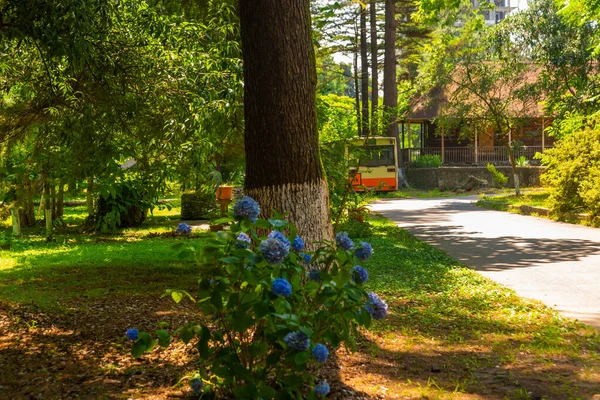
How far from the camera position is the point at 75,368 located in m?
5.15

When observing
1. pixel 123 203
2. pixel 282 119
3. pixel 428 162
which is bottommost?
pixel 123 203

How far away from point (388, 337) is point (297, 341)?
3065 mm

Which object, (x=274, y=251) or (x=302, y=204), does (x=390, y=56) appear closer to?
(x=302, y=204)

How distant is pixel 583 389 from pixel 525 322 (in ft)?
7.29

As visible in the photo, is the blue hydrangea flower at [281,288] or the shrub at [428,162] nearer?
the blue hydrangea flower at [281,288]

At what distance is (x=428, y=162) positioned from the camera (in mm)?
43906

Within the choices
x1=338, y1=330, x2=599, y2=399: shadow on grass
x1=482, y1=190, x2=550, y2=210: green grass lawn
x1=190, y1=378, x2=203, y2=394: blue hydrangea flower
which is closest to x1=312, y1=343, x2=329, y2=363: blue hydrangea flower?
x1=190, y1=378, x2=203, y2=394: blue hydrangea flower

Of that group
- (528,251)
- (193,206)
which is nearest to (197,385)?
(528,251)

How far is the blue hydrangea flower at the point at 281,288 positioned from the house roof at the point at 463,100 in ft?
105

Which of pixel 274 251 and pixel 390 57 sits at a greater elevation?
pixel 390 57

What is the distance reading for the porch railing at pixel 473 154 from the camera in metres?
44.2

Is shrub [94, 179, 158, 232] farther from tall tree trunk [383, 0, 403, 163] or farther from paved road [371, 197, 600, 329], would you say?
tall tree trunk [383, 0, 403, 163]

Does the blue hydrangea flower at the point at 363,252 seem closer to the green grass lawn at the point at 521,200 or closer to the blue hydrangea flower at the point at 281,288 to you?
the blue hydrangea flower at the point at 281,288

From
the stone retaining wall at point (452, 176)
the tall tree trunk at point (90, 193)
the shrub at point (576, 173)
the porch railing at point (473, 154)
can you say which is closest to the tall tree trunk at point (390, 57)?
the stone retaining wall at point (452, 176)
